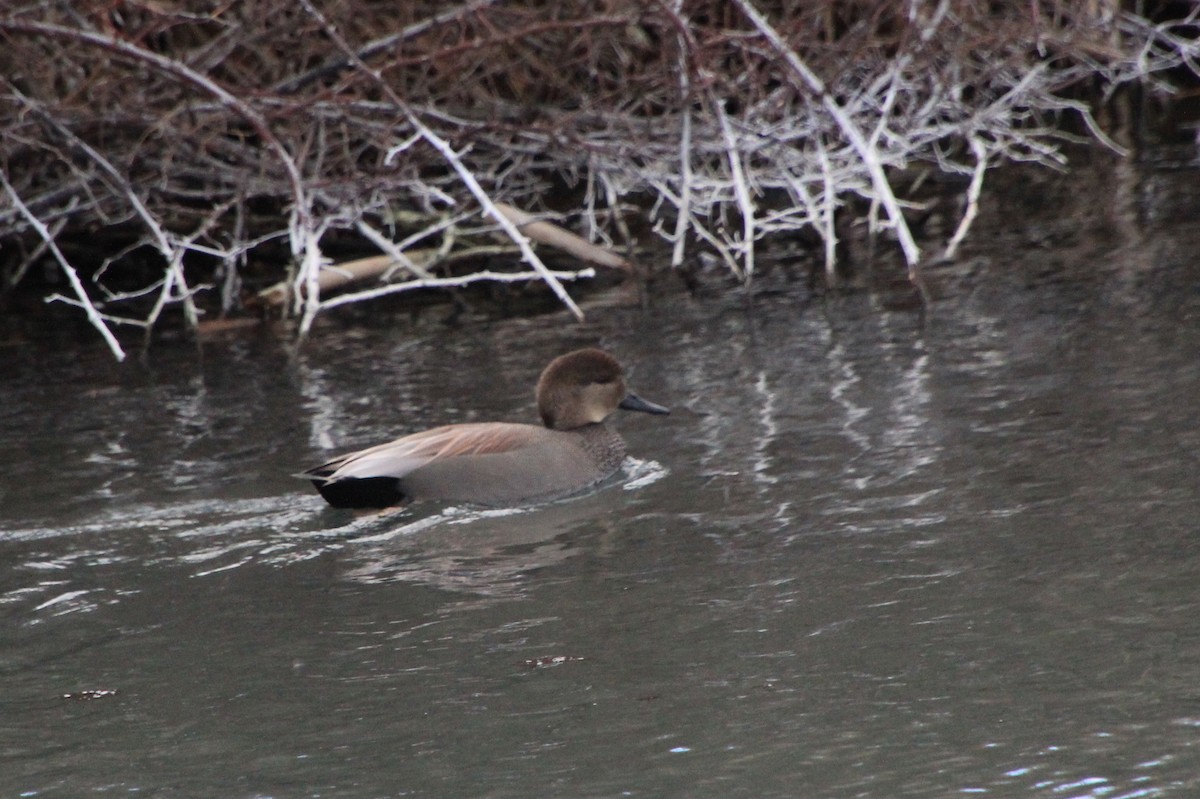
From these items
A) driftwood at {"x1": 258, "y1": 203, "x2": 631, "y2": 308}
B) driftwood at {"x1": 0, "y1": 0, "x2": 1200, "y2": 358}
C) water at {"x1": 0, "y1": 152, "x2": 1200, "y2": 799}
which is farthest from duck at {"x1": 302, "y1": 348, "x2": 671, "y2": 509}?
driftwood at {"x1": 258, "y1": 203, "x2": 631, "y2": 308}

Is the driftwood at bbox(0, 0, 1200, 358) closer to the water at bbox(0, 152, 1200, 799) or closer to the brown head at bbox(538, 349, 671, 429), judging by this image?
the water at bbox(0, 152, 1200, 799)

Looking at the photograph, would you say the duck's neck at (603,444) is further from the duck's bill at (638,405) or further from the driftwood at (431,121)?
the driftwood at (431,121)

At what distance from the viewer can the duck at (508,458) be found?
22.8 ft

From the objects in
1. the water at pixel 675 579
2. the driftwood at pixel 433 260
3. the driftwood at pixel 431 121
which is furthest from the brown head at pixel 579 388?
the driftwood at pixel 433 260

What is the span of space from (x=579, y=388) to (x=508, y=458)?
739mm

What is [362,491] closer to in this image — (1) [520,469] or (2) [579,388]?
(1) [520,469]

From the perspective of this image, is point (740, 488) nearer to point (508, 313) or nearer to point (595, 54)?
point (508, 313)

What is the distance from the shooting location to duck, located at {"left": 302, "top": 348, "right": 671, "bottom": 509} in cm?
696

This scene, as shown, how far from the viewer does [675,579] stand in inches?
227

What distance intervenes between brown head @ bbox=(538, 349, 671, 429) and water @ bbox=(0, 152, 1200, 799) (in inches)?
14.2

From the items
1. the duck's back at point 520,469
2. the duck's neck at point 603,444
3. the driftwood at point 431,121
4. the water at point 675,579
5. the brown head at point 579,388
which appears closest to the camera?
the water at point 675,579

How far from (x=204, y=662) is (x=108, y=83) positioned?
256 inches

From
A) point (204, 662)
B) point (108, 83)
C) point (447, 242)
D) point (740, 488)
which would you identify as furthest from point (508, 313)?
Answer: point (204, 662)

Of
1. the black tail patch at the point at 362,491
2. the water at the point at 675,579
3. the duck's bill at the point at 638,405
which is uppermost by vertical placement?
the duck's bill at the point at 638,405
